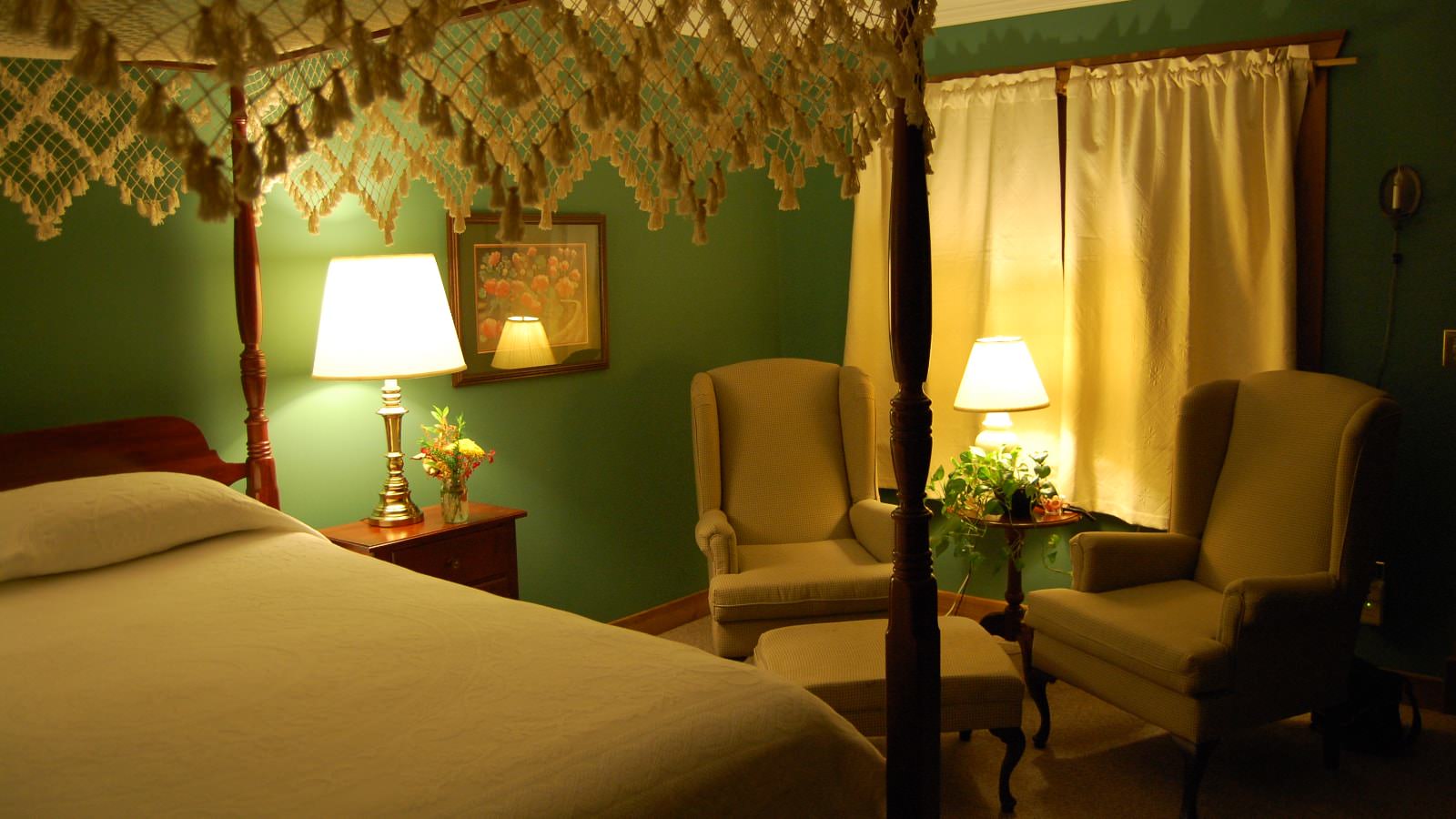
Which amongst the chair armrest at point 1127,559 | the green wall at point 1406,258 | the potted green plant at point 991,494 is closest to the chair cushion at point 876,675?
the chair armrest at point 1127,559

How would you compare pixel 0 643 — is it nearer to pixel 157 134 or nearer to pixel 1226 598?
pixel 157 134

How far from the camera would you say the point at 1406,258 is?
3561 millimetres

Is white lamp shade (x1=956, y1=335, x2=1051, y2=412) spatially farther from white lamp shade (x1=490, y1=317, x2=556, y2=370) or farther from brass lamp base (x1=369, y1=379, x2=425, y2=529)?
brass lamp base (x1=369, y1=379, x2=425, y2=529)

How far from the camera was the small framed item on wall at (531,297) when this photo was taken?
3773 millimetres

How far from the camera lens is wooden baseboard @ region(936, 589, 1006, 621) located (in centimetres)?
452

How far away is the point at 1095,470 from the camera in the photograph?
4.15 meters

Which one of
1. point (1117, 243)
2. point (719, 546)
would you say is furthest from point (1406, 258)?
point (719, 546)

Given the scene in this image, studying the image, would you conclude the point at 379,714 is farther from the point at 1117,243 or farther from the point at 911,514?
the point at 1117,243

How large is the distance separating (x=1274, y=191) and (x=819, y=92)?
2388 millimetres

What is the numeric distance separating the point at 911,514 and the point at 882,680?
32.2 inches

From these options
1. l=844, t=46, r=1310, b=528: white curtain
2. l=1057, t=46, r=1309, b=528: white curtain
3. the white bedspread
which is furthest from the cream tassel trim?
l=1057, t=46, r=1309, b=528: white curtain

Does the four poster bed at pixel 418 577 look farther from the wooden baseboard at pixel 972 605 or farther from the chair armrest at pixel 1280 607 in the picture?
the wooden baseboard at pixel 972 605

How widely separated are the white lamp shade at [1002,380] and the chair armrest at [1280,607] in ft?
3.82

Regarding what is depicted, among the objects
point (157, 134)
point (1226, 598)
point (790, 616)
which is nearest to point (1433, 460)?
point (1226, 598)
